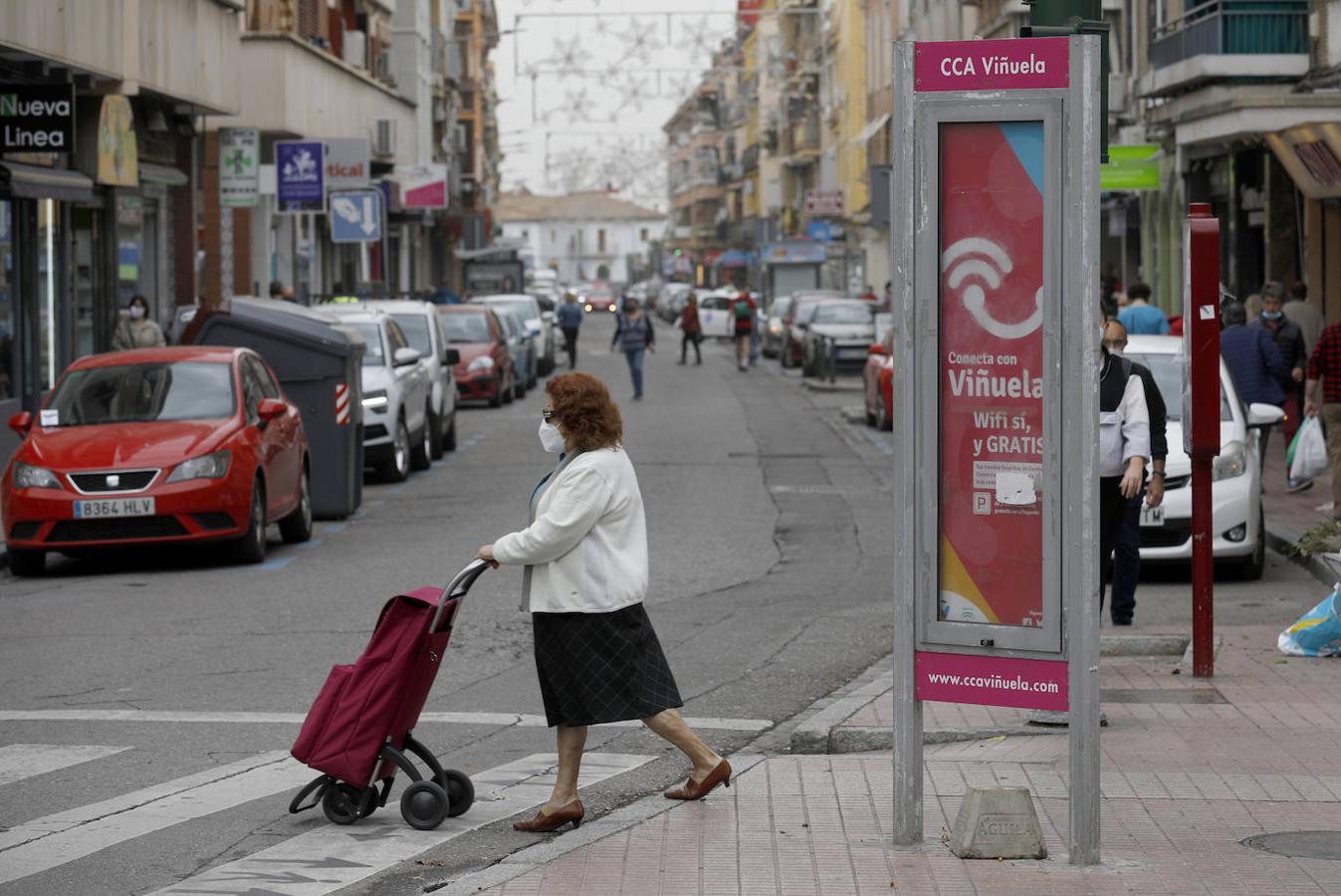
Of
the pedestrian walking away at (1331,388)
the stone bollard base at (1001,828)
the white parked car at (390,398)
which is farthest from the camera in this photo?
the white parked car at (390,398)

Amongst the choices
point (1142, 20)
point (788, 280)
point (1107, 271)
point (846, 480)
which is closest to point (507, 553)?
point (846, 480)

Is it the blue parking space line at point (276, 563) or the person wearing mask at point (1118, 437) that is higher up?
the person wearing mask at point (1118, 437)

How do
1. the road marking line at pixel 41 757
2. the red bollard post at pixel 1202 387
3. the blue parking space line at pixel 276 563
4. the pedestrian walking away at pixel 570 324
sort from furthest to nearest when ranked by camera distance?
the pedestrian walking away at pixel 570 324
the blue parking space line at pixel 276 563
the red bollard post at pixel 1202 387
the road marking line at pixel 41 757

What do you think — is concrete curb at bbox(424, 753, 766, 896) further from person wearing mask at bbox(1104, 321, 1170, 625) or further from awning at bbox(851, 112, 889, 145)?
awning at bbox(851, 112, 889, 145)

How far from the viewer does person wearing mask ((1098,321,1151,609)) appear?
10672 millimetres

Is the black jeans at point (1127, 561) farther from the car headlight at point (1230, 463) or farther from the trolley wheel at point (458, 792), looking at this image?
the trolley wheel at point (458, 792)

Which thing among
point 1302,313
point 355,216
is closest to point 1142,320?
point 1302,313

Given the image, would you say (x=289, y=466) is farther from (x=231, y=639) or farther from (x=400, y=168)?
(x=400, y=168)

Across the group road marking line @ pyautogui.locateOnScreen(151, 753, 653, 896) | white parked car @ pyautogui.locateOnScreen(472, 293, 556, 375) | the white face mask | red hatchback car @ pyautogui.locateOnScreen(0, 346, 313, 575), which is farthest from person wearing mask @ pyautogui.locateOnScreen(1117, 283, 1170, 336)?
white parked car @ pyautogui.locateOnScreen(472, 293, 556, 375)

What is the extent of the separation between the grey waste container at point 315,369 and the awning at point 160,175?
11313 mm

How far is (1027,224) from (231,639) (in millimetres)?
6791

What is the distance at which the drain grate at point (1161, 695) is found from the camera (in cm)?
963

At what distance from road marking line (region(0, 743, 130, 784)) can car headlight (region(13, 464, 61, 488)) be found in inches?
236

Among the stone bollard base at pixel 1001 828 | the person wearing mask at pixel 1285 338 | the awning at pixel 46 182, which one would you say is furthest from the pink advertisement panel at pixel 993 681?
the awning at pixel 46 182
